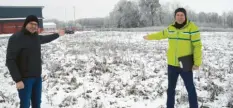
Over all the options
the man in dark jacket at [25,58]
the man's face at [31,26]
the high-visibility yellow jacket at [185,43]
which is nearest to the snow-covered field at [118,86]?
the man in dark jacket at [25,58]

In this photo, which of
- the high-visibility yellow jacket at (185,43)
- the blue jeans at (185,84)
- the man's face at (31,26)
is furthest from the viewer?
the blue jeans at (185,84)

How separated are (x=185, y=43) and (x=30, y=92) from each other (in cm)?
353

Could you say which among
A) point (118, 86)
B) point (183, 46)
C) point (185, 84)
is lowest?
point (118, 86)

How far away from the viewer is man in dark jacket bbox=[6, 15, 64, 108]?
4.98 metres

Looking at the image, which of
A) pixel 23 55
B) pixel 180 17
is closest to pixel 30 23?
pixel 23 55

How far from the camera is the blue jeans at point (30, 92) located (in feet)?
17.3

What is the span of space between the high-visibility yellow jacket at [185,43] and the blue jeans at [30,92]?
309 centimetres

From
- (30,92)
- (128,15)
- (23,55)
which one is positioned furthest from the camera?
(128,15)

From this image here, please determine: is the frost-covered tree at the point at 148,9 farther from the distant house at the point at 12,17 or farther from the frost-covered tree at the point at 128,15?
the distant house at the point at 12,17

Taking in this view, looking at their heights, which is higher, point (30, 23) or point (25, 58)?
point (30, 23)

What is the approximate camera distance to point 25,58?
5164 millimetres

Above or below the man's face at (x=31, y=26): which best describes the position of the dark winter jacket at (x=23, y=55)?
below

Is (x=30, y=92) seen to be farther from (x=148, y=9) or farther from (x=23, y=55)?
(x=148, y=9)

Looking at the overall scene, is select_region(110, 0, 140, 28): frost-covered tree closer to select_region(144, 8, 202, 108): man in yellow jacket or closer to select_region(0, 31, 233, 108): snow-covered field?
select_region(0, 31, 233, 108): snow-covered field
